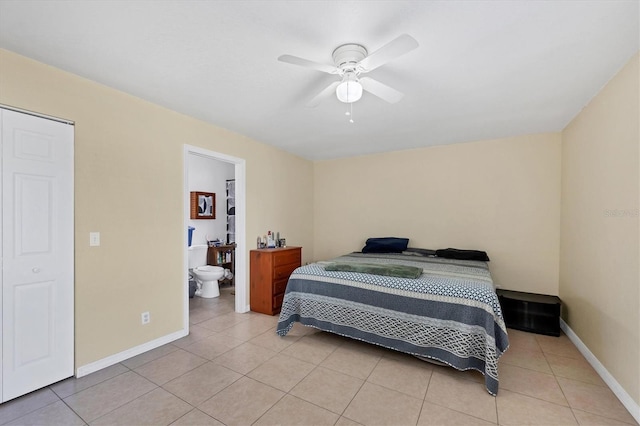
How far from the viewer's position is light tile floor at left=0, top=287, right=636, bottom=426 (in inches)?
69.4

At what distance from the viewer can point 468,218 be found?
3.95m

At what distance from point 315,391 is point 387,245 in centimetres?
250

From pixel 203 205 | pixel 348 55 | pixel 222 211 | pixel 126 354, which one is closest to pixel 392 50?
pixel 348 55

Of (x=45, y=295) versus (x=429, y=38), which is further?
(x=45, y=295)

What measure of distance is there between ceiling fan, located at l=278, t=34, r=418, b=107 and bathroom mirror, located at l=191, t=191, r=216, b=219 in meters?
3.63

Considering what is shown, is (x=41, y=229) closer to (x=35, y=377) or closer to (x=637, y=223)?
(x=35, y=377)

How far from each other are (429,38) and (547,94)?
60.9 inches

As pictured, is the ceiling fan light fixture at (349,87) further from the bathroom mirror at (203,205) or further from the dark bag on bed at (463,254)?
the bathroom mirror at (203,205)

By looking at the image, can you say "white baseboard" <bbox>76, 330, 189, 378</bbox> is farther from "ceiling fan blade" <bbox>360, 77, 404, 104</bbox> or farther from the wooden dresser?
"ceiling fan blade" <bbox>360, 77, 404, 104</bbox>

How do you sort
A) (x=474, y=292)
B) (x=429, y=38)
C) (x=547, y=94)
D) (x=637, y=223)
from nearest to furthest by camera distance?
(x=429, y=38)
(x=637, y=223)
(x=474, y=292)
(x=547, y=94)

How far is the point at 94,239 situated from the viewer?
7.58 feet

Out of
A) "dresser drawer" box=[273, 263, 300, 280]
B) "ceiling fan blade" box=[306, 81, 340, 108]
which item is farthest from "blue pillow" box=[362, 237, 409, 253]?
"ceiling fan blade" box=[306, 81, 340, 108]

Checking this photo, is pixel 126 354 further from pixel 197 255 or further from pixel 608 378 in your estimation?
pixel 608 378

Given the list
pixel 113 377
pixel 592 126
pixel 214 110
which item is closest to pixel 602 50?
pixel 592 126
